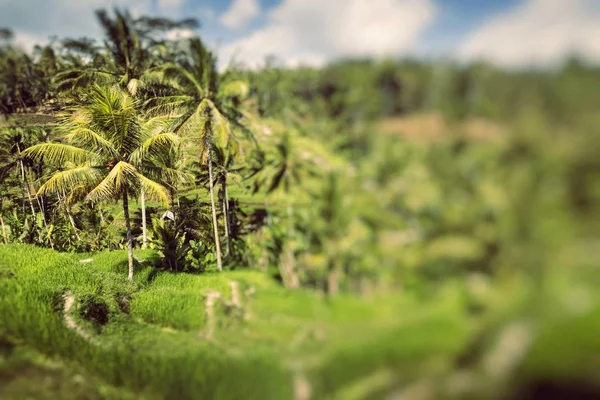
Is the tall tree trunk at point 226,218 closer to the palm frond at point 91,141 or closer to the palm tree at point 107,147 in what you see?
the palm tree at point 107,147

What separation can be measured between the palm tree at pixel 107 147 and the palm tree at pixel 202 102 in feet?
1.82

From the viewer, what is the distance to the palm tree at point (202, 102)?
7.03 metres

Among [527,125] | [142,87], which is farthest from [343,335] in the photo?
[142,87]

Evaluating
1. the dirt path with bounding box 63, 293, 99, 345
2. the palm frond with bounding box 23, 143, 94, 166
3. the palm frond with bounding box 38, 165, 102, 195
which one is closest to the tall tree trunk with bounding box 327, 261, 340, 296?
the dirt path with bounding box 63, 293, 99, 345

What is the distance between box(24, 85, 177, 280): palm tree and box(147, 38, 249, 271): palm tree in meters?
0.55

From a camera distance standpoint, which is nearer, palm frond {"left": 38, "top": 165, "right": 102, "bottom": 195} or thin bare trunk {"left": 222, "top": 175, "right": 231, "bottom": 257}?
palm frond {"left": 38, "top": 165, "right": 102, "bottom": 195}

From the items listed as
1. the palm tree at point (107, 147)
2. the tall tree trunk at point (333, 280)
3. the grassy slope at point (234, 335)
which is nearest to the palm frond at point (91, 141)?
the palm tree at point (107, 147)

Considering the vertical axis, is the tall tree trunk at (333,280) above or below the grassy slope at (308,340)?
above

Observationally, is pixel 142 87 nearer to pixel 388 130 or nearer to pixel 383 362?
pixel 388 130

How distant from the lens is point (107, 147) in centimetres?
662

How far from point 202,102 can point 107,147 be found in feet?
5.87

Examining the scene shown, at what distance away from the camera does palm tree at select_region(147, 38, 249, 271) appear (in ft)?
23.1

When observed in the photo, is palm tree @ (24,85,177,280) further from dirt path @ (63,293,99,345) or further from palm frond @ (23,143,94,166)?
dirt path @ (63,293,99,345)

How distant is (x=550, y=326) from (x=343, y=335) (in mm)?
1658
